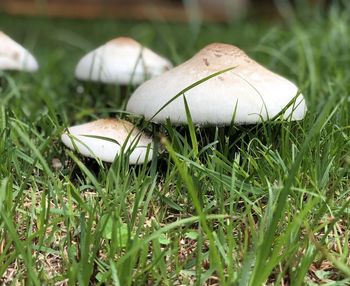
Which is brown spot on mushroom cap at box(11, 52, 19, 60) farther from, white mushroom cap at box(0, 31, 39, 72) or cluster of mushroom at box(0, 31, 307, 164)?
cluster of mushroom at box(0, 31, 307, 164)

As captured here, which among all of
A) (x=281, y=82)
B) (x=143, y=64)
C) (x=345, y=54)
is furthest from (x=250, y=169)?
(x=345, y=54)

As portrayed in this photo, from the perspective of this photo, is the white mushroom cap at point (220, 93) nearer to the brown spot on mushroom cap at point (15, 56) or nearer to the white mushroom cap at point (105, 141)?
the white mushroom cap at point (105, 141)

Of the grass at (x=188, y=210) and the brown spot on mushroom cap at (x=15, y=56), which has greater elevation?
the brown spot on mushroom cap at (x=15, y=56)

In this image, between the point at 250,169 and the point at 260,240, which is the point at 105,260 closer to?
the point at 260,240

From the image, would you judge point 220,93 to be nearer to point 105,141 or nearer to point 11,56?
point 105,141

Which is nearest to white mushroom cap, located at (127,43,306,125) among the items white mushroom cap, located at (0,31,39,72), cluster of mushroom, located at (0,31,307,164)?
cluster of mushroom, located at (0,31,307,164)

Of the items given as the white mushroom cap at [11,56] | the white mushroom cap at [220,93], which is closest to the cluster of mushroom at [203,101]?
the white mushroom cap at [220,93]
